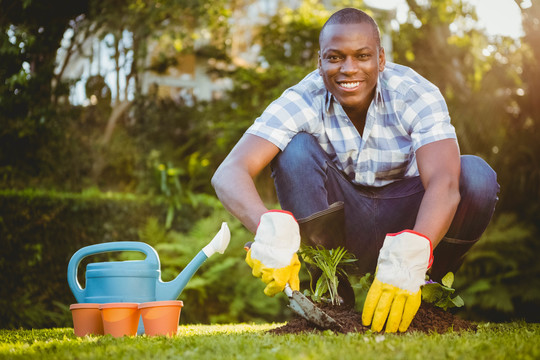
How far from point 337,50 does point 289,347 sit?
156 cm

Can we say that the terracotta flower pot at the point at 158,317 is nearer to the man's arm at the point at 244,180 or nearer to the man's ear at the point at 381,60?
the man's arm at the point at 244,180

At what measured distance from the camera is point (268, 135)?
2.75 m

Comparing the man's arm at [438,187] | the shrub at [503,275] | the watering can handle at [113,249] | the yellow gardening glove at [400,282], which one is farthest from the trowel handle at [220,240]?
the shrub at [503,275]

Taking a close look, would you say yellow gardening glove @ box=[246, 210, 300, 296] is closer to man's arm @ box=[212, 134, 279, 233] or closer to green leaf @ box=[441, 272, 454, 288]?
man's arm @ box=[212, 134, 279, 233]

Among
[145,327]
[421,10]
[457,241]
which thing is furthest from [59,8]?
[421,10]

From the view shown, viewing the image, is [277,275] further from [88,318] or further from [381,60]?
[381,60]

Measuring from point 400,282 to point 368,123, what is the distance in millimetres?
993

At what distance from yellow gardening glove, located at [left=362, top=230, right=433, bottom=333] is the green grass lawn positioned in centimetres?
10

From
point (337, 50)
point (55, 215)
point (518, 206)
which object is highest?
point (337, 50)

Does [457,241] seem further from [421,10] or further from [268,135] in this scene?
[421,10]

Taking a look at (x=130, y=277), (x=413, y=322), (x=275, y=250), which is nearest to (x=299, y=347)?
(x=275, y=250)

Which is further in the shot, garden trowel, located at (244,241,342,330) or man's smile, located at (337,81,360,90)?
man's smile, located at (337,81,360,90)

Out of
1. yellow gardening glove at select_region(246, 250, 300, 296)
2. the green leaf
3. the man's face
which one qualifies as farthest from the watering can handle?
the green leaf

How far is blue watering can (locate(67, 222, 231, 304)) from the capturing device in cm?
260
